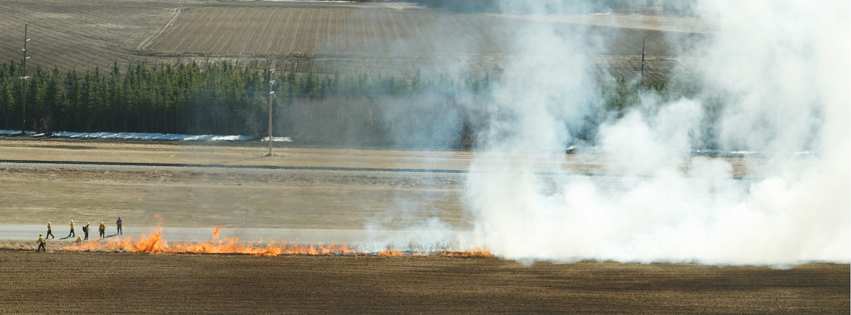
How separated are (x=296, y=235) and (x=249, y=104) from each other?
108 feet

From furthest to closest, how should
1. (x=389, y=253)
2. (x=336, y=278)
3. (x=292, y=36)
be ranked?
1. (x=292, y=36)
2. (x=389, y=253)
3. (x=336, y=278)

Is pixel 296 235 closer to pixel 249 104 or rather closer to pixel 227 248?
pixel 227 248

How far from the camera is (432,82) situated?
5122cm

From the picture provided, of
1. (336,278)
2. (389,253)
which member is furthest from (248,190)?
(336,278)

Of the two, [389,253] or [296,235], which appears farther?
[296,235]

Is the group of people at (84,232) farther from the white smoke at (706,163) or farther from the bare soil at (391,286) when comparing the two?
the white smoke at (706,163)

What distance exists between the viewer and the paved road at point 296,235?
29969mm

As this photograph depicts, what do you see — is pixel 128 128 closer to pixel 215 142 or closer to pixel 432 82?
pixel 215 142

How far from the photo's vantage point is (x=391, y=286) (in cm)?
2367

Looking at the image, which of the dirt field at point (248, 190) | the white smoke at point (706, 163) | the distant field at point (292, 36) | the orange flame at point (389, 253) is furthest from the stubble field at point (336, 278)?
the distant field at point (292, 36)

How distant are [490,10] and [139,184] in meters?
24.3

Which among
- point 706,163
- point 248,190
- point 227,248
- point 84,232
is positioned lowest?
point 227,248

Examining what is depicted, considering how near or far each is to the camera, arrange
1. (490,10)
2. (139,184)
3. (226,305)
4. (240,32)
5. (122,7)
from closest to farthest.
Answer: (226,305), (490,10), (139,184), (240,32), (122,7)

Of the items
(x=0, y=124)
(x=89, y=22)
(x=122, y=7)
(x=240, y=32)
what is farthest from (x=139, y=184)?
(x=122, y=7)
